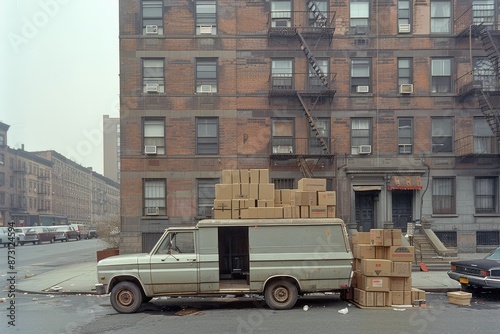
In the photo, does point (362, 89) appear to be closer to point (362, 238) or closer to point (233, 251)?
point (362, 238)

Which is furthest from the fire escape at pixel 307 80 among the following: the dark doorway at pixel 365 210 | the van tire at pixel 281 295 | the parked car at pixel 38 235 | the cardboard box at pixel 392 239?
the parked car at pixel 38 235

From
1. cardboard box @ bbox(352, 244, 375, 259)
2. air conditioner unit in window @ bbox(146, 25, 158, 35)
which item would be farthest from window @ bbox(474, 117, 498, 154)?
air conditioner unit in window @ bbox(146, 25, 158, 35)

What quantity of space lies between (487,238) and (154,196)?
17.1 meters

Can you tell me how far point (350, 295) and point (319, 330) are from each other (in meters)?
3.03

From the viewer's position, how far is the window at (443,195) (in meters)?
20.4

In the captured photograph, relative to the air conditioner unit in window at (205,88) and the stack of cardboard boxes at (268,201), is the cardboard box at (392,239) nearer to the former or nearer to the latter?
the stack of cardboard boxes at (268,201)

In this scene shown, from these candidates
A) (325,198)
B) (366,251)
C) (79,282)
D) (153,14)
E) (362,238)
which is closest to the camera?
(366,251)

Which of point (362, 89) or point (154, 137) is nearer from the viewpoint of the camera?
point (154, 137)

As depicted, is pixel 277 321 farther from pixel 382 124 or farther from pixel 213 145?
pixel 382 124

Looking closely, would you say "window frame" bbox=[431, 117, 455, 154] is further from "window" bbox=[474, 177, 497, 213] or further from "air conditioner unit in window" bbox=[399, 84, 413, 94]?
"window" bbox=[474, 177, 497, 213]

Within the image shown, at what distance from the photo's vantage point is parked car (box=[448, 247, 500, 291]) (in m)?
10.1

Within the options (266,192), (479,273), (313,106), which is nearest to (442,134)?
(313,106)

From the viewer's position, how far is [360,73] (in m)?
20.7

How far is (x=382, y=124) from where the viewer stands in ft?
67.0
